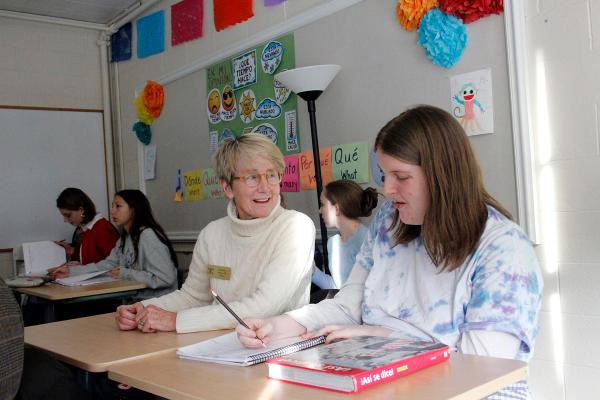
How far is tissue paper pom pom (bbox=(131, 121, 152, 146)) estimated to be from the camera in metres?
4.96

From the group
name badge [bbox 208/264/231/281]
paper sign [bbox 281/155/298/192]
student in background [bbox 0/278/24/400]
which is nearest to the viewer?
student in background [bbox 0/278/24/400]

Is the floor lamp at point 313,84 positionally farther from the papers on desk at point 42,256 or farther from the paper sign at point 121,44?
the paper sign at point 121,44

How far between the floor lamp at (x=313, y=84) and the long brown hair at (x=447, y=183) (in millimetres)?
1610

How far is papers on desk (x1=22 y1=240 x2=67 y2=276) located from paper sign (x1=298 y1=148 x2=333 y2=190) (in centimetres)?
220

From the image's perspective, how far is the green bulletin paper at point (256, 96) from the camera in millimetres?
3512

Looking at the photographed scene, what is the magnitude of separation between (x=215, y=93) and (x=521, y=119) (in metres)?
2.34

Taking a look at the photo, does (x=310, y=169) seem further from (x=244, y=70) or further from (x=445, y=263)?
(x=445, y=263)

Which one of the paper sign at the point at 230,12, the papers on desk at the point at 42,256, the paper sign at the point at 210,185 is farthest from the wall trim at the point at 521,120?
the papers on desk at the point at 42,256

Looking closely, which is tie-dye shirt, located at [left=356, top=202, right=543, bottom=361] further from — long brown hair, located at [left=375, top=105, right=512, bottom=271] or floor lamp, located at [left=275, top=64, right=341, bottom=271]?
floor lamp, located at [left=275, top=64, right=341, bottom=271]

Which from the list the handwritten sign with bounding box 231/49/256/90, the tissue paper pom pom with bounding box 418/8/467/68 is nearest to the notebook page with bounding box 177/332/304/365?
the tissue paper pom pom with bounding box 418/8/467/68

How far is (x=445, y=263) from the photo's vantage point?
4.65ft

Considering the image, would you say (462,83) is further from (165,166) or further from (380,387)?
(165,166)

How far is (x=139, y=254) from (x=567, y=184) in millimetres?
2471

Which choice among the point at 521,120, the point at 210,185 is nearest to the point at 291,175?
the point at 210,185
